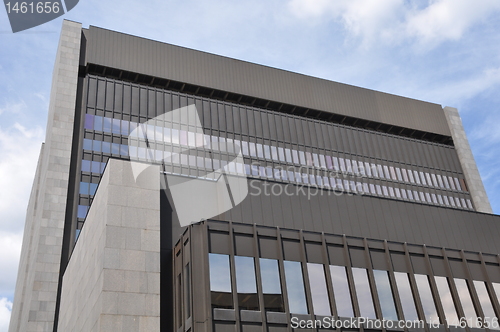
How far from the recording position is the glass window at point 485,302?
2982 cm

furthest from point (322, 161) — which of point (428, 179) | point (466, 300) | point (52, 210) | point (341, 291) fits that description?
point (341, 291)

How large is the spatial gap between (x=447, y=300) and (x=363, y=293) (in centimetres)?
547

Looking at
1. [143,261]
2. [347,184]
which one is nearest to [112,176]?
[143,261]

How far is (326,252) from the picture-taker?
2850cm

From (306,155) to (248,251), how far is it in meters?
44.2

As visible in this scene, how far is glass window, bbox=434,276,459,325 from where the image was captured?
2898 centimetres

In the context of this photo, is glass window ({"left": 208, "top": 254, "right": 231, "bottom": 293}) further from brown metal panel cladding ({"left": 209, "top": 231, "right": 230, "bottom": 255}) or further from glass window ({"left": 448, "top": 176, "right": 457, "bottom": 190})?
glass window ({"left": 448, "top": 176, "right": 457, "bottom": 190})

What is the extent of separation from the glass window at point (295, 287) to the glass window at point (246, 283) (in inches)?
74.2

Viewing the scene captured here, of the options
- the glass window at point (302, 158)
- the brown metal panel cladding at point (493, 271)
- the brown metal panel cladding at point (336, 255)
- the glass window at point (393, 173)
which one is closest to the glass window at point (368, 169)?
the glass window at point (393, 173)

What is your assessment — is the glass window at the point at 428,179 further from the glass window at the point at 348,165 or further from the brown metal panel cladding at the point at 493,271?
the brown metal panel cladding at the point at 493,271

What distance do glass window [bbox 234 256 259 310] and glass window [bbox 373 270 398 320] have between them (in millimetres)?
7319

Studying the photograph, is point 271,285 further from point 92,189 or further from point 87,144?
point 87,144

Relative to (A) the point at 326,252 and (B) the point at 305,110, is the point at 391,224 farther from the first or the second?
(B) the point at 305,110

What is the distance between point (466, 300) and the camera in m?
30.1
